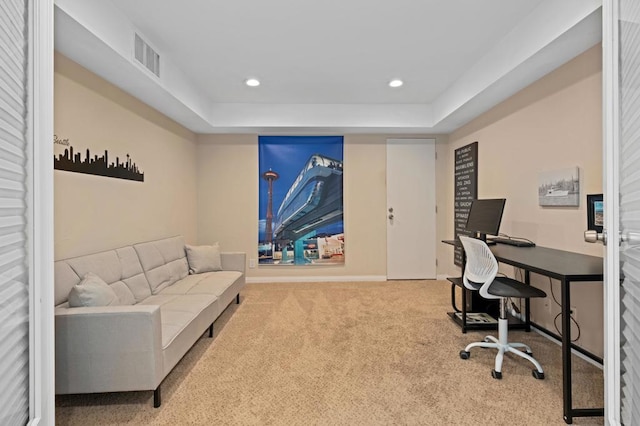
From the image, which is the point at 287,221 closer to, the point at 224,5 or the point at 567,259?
the point at 224,5

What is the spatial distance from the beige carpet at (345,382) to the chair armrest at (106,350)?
0.67 ft

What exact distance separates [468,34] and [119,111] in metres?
3.11

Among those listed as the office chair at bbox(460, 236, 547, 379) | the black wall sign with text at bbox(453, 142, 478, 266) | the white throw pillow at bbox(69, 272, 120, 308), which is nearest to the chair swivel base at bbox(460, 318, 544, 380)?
the office chair at bbox(460, 236, 547, 379)

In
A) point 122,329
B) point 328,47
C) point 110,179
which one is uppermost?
point 328,47

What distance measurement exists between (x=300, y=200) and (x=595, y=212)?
3.51m

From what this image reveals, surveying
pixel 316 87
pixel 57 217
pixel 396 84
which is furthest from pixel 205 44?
pixel 396 84

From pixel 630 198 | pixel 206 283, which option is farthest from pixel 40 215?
pixel 630 198

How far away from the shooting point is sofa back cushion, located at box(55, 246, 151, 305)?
6.99 feet

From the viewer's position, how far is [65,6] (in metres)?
1.85

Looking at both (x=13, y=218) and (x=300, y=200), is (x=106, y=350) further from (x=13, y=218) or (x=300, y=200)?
(x=300, y=200)

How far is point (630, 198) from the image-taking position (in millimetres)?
1281

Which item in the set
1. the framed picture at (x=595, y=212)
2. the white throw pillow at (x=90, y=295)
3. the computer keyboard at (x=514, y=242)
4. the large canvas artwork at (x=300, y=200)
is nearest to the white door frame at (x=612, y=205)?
the framed picture at (x=595, y=212)

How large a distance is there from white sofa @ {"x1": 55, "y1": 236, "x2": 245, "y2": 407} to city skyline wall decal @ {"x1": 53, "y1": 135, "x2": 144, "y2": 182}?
668mm

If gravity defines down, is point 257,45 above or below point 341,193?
above
